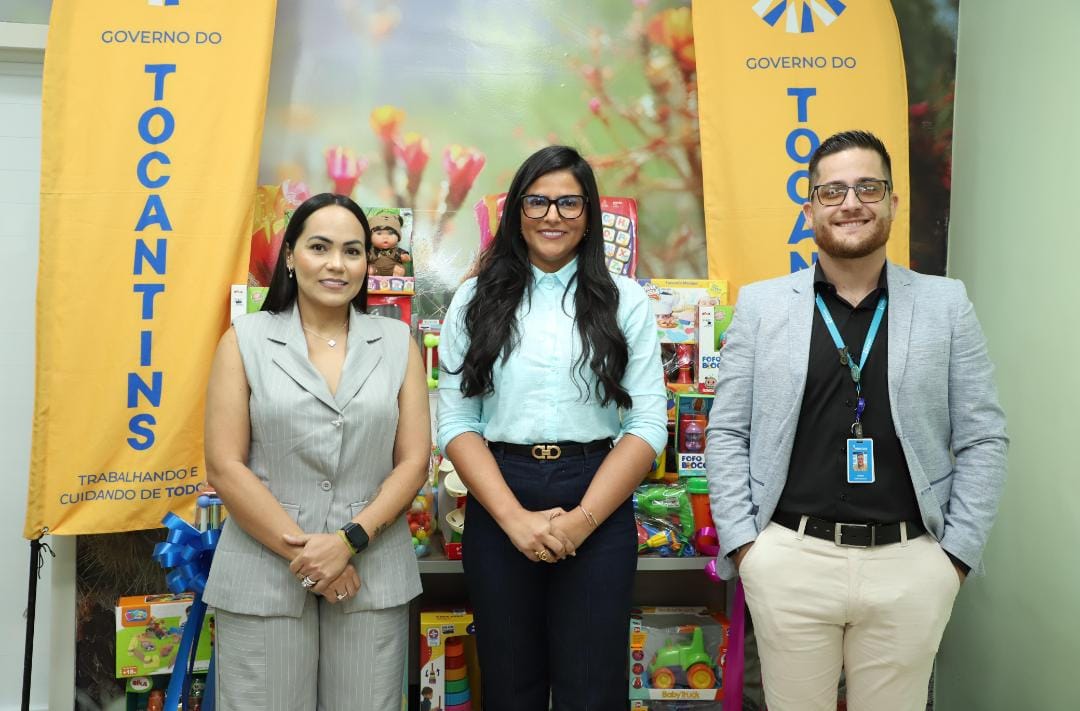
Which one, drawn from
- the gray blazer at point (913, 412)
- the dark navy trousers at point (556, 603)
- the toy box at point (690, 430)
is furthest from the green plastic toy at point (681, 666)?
the gray blazer at point (913, 412)

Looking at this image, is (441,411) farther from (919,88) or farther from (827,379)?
(919,88)

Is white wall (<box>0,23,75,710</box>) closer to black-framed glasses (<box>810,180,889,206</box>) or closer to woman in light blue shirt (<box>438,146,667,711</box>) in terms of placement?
woman in light blue shirt (<box>438,146,667,711</box>)

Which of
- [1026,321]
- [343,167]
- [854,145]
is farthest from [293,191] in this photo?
[1026,321]

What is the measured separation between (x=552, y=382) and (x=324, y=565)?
68 centimetres

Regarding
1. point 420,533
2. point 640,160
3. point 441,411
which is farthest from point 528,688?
point 640,160

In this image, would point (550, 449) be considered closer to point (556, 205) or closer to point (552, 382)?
Result: point (552, 382)

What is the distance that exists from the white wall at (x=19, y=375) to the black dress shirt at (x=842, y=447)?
9.32 ft

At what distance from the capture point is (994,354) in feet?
9.86

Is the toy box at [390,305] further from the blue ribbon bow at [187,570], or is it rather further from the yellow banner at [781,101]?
the yellow banner at [781,101]

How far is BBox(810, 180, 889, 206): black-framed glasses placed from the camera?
188 centimetres

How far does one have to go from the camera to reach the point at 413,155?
3.20 m

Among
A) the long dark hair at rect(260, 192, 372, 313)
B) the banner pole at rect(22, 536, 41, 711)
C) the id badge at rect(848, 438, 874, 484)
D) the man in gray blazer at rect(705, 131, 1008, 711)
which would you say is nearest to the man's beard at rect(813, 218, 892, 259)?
the man in gray blazer at rect(705, 131, 1008, 711)

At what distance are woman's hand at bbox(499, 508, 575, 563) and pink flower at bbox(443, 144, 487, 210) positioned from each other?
1.68 meters

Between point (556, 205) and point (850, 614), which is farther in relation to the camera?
point (556, 205)
